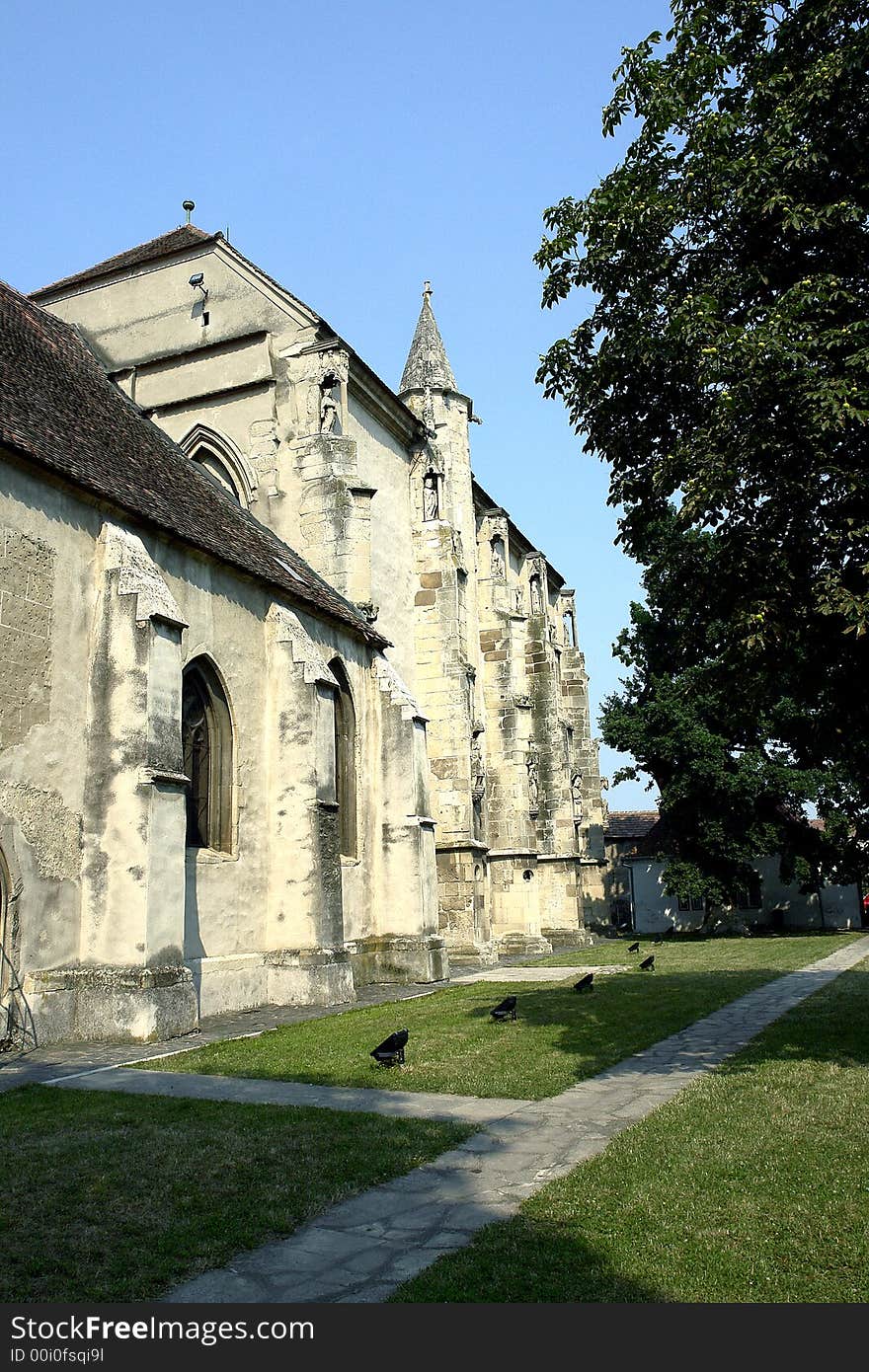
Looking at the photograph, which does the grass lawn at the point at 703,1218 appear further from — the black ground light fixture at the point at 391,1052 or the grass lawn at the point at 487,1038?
the black ground light fixture at the point at 391,1052

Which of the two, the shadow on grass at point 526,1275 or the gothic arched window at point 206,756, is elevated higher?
the gothic arched window at point 206,756

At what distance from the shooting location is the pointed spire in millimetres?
27109

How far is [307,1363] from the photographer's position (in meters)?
3.57

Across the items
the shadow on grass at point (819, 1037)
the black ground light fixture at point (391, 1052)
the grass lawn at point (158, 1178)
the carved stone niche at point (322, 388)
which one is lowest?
the shadow on grass at point (819, 1037)

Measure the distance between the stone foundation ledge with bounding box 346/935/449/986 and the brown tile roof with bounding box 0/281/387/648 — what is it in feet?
18.2

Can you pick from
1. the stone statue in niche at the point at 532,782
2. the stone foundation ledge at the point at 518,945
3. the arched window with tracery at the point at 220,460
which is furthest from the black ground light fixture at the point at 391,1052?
the stone statue in niche at the point at 532,782

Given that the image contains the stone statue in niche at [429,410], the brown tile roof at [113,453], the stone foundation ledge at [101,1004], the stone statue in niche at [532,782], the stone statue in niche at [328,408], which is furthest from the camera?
the stone statue in niche at [532,782]

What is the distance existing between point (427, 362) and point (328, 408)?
8.42 metres

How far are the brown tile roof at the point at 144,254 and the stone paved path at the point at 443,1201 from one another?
18740 mm

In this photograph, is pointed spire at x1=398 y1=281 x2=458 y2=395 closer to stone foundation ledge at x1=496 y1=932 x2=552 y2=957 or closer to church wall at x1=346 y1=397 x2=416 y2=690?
church wall at x1=346 y1=397 x2=416 y2=690

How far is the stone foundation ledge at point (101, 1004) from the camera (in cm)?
1125

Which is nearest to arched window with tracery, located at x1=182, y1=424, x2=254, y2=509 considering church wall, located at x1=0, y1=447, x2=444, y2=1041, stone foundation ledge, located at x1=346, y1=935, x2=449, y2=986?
church wall, located at x1=0, y1=447, x2=444, y2=1041

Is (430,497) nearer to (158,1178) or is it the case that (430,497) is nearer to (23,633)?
(23,633)

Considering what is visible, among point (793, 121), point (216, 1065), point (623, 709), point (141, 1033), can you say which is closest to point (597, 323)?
point (793, 121)
